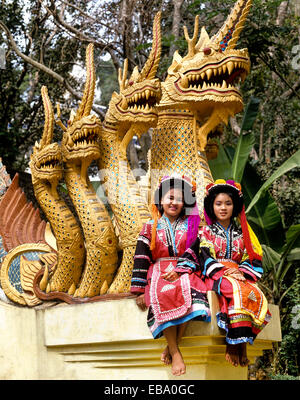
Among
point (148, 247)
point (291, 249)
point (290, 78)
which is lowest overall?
point (148, 247)

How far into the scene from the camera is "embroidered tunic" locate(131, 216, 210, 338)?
414 cm

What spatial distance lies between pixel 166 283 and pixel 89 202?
57.0 inches

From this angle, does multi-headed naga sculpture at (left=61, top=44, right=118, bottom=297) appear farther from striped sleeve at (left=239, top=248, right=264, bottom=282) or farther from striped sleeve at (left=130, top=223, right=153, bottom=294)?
striped sleeve at (left=239, top=248, right=264, bottom=282)

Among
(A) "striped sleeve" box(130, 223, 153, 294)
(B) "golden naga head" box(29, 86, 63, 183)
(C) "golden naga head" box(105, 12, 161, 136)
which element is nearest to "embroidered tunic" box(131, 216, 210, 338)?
(A) "striped sleeve" box(130, 223, 153, 294)

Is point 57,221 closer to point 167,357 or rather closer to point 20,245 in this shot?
point 20,245

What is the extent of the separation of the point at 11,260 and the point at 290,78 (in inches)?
341

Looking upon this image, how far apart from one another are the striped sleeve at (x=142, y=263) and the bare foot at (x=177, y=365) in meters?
0.57

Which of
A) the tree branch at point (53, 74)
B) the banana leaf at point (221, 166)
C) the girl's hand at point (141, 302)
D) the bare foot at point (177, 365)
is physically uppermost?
the tree branch at point (53, 74)

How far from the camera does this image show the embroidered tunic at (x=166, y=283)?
4.14m

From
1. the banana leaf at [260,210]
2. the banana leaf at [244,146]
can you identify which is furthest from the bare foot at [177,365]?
the banana leaf at [260,210]

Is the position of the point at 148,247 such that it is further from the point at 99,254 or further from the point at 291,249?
the point at 291,249

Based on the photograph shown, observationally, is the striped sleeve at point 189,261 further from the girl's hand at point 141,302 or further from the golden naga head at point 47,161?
the golden naga head at point 47,161

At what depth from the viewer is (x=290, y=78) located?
1264 cm
